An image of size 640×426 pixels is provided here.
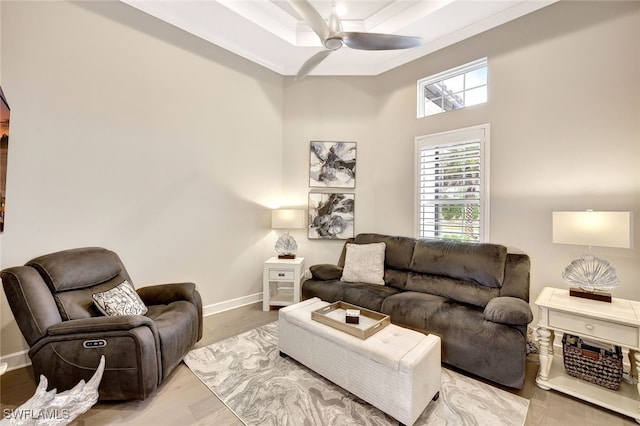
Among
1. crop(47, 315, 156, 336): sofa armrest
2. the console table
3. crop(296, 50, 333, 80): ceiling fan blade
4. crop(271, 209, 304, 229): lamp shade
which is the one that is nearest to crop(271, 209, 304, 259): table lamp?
crop(271, 209, 304, 229): lamp shade

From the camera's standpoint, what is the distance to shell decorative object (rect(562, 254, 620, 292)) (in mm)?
2156

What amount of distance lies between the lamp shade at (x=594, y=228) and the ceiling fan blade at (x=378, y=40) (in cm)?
195

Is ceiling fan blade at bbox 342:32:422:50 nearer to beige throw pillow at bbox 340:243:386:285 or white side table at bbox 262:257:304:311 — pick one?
beige throw pillow at bbox 340:243:386:285

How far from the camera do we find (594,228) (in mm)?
2088

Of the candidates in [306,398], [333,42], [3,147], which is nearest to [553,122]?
[333,42]

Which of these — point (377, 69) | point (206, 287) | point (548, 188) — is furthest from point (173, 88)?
point (548, 188)

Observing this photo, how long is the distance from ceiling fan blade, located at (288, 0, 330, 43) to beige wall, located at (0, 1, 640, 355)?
1808mm

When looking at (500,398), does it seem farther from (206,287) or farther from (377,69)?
(377,69)

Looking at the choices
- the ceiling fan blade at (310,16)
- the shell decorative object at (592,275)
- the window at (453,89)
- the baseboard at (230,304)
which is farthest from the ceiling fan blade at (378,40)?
the baseboard at (230,304)

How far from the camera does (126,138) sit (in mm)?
2898

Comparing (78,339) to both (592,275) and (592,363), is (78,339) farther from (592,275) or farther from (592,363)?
(592,275)

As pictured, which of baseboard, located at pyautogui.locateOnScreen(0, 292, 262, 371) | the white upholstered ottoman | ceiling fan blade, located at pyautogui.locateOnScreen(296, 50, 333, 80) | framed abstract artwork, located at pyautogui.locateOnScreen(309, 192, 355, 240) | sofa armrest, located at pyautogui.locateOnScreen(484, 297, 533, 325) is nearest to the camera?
the white upholstered ottoman

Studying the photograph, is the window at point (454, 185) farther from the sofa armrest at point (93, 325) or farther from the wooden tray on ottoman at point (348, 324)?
the sofa armrest at point (93, 325)

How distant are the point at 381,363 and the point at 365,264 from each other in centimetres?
169
